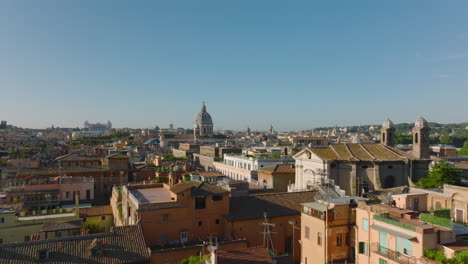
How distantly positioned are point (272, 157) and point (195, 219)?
2989 centimetres

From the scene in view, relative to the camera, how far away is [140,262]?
19734 millimetres

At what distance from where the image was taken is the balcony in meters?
15.2

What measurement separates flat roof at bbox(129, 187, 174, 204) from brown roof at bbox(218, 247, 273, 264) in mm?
9564

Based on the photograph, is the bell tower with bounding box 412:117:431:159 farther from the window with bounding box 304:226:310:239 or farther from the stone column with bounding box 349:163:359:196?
the window with bounding box 304:226:310:239

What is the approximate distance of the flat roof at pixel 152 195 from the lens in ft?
83.2

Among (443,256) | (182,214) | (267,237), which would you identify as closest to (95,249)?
(182,214)

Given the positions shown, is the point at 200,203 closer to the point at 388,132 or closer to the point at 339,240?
the point at 339,240

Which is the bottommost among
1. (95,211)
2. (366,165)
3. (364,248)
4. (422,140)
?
(95,211)

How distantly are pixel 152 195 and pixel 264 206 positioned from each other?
8628 millimetres

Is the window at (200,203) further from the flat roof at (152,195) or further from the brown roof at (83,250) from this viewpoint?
the brown roof at (83,250)

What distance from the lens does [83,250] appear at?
1966cm

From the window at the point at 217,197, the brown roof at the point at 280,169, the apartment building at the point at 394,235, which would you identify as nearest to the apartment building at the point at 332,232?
the apartment building at the point at 394,235

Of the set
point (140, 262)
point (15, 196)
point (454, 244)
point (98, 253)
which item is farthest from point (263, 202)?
point (15, 196)

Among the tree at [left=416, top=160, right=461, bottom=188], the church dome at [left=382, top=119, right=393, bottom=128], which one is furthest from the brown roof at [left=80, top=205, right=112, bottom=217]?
the church dome at [left=382, top=119, right=393, bottom=128]
